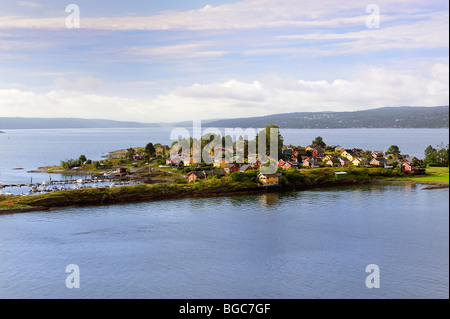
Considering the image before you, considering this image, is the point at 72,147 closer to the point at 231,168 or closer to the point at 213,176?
the point at 231,168

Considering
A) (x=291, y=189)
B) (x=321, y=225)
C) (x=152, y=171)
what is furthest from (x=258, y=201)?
(x=152, y=171)

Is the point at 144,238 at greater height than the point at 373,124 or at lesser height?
lesser

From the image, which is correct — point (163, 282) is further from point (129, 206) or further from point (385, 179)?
point (385, 179)

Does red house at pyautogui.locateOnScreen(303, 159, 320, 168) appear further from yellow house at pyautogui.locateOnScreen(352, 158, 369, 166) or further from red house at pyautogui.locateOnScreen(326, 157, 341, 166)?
yellow house at pyautogui.locateOnScreen(352, 158, 369, 166)

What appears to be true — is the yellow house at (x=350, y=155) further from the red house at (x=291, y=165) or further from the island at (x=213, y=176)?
the red house at (x=291, y=165)

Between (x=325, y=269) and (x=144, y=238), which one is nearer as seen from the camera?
(x=325, y=269)

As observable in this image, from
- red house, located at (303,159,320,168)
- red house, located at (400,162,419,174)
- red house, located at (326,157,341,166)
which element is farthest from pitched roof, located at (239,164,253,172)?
red house, located at (400,162,419,174)
